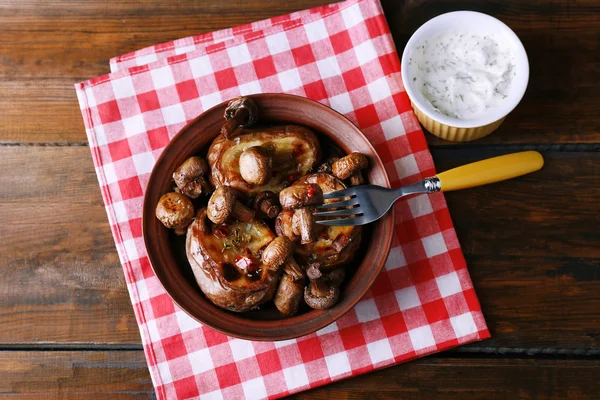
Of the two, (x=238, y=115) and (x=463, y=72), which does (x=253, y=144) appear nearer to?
(x=238, y=115)

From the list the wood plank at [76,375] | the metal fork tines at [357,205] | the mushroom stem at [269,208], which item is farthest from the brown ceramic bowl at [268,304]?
the wood plank at [76,375]

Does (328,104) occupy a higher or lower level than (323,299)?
higher

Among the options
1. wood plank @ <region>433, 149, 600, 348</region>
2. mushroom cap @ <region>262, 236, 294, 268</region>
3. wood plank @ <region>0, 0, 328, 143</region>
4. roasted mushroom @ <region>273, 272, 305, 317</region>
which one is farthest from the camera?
wood plank @ <region>0, 0, 328, 143</region>

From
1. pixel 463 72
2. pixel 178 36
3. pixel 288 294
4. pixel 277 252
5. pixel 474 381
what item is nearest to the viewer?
pixel 277 252

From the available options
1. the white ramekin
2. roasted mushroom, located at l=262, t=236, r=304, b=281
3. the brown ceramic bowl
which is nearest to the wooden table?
the white ramekin

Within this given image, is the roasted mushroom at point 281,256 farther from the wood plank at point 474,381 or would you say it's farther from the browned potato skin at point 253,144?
the wood plank at point 474,381

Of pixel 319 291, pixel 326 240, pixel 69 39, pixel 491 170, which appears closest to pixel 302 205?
pixel 326 240

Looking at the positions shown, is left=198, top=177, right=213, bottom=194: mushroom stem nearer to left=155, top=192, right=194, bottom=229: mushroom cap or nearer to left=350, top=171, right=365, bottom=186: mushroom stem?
left=155, top=192, right=194, bottom=229: mushroom cap
